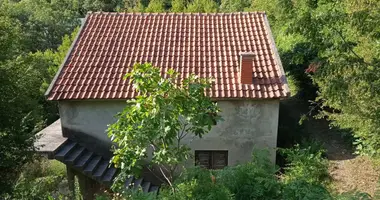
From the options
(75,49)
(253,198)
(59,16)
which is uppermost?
(59,16)

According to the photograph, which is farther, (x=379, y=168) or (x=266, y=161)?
(x=379, y=168)

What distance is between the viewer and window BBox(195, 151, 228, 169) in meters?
10.5

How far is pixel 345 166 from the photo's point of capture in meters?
10.8

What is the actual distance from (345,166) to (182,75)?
18.4ft

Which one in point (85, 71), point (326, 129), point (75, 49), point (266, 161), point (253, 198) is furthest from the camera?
point (326, 129)

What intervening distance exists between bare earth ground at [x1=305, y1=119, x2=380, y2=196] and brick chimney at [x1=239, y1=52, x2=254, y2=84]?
3.57 metres

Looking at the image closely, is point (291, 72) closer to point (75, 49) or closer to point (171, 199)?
point (75, 49)

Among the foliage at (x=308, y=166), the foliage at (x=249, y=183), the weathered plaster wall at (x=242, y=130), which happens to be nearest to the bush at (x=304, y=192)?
the foliage at (x=249, y=183)

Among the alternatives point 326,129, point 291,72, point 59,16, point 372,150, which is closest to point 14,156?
point 372,150

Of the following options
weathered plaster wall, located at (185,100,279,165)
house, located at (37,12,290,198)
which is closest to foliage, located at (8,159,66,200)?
house, located at (37,12,290,198)

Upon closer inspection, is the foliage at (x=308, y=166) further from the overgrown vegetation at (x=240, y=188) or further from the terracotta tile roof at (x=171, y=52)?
the overgrown vegetation at (x=240, y=188)

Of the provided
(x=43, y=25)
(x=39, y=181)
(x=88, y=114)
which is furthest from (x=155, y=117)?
(x=43, y=25)

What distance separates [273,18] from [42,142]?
1683 cm

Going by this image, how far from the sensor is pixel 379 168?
9961 mm
